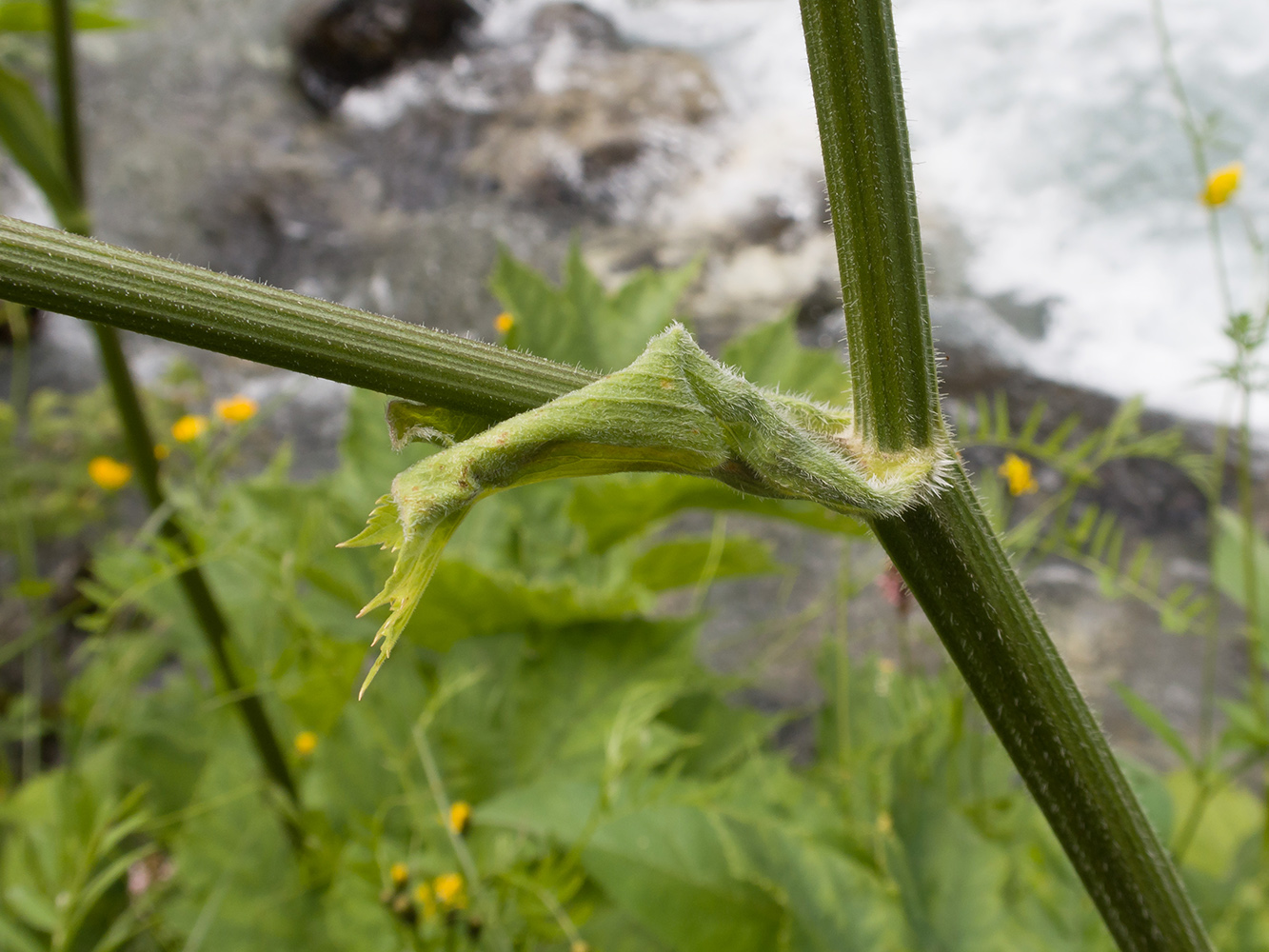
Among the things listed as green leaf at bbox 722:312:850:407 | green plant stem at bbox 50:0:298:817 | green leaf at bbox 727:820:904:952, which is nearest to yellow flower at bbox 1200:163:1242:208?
green leaf at bbox 722:312:850:407

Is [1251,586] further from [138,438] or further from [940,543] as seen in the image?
[138,438]

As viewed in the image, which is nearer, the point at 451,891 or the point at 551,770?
the point at 451,891

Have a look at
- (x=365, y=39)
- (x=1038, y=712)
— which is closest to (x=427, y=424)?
(x=1038, y=712)

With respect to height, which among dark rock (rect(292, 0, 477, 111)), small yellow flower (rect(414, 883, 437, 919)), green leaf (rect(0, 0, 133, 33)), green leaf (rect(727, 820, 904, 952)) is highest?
dark rock (rect(292, 0, 477, 111))

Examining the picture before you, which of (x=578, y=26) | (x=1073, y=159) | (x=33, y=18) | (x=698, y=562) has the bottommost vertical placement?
(x=698, y=562)

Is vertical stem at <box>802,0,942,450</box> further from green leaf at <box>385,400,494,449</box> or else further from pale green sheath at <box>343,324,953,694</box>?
green leaf at <box>385,400,494,449</box>

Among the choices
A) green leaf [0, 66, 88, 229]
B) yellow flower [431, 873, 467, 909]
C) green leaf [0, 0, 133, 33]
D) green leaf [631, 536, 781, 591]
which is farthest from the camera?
green leaf [631, 536, 781, 591]

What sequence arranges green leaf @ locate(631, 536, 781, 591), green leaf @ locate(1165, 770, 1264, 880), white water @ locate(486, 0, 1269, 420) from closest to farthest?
green leaf @ locate(631, 536, 781, 591) → green leaf @ locate(1165, 770, 1264, 880) → white water @ locate(486, 0, 1269, 420)

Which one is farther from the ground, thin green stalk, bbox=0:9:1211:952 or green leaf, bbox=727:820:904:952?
thin green stalk, bbox=0:9:1211:952
